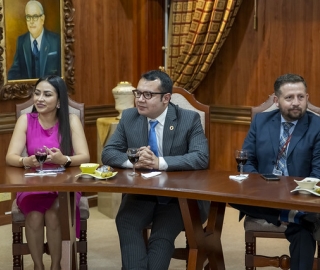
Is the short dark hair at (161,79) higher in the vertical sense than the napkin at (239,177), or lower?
higher

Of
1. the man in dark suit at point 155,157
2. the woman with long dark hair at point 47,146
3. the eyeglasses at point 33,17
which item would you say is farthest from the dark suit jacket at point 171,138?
the eyeglasses at point 33,17

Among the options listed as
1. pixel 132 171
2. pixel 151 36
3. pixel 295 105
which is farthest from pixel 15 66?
pixel 295 105

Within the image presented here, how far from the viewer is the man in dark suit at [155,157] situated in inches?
143

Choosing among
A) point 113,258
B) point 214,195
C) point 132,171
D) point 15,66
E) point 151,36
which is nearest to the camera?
point 214,195

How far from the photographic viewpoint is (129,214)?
12.5ft

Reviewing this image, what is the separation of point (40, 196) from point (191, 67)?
2.45 metres

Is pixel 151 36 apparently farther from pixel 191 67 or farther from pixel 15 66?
pixel 15 66

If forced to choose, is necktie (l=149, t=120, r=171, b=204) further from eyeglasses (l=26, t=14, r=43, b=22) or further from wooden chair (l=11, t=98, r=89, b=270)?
eyeglasses (l=26, t=14, r=43, b=22)

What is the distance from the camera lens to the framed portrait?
544 centimetres

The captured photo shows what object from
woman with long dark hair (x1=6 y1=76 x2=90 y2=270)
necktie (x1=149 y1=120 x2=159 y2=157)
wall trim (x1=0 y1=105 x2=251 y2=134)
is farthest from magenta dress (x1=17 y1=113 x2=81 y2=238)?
wall trim (x1=0 y1=105 x2=251 y2=134)

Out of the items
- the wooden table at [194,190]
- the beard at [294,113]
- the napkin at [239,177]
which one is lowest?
the wooden table at [194,190]

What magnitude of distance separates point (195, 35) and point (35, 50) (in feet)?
4.37

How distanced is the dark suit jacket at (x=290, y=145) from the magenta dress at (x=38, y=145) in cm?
104

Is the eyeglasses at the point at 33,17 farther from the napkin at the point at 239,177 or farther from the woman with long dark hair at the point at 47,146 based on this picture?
the napkin at the point at 239,177
